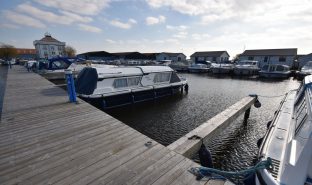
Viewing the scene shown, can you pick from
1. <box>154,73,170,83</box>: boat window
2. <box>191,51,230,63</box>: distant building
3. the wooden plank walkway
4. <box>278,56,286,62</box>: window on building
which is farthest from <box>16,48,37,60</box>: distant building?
<box>278,56,286,62</box>: window on building

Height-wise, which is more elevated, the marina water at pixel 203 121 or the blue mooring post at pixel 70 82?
the blue mooring post at pixel 70 82

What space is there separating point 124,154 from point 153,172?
0.87 meters

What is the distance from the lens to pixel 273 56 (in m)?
42.9

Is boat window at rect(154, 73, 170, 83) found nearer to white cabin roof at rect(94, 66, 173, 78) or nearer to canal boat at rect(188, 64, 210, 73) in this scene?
white cabin roof at rect(94, 66, 173, 78)

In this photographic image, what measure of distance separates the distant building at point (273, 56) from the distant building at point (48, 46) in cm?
7809

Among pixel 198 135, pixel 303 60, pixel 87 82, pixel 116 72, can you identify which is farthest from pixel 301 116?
pixel 303 60

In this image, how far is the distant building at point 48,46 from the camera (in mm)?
73250

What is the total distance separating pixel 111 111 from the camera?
1138 cm

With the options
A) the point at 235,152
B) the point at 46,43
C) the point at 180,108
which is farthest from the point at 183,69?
the point at 46,43

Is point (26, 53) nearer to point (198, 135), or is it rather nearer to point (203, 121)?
point (203, 121)

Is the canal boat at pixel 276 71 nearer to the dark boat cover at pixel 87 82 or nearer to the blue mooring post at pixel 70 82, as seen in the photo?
the dark boat cover at pixel 87 82

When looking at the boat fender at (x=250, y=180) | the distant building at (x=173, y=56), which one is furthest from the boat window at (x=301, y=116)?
the distant building at (x=173, y=56)

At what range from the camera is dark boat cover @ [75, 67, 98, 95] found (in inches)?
426

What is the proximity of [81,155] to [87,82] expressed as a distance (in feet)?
27.5
